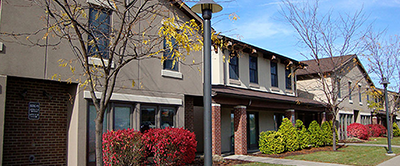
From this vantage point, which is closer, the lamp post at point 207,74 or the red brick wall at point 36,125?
the lamp post at point 207,74

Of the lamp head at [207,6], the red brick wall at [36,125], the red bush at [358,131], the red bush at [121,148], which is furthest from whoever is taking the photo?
the red bush at [358,131]

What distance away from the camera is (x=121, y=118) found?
1074cm

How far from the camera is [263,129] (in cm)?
2058

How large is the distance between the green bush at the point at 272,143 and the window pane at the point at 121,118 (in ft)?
26.8

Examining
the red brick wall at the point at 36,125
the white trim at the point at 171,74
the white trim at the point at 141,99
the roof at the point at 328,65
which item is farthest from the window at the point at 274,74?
the red brick wall at the point at 36,125

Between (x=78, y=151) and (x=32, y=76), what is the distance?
7.76ft

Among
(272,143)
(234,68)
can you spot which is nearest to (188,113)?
(234,68)

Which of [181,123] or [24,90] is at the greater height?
[24,90]

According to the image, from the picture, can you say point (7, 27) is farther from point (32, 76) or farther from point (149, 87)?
point (149, 87)

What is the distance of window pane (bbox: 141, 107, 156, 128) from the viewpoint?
37.4 feet

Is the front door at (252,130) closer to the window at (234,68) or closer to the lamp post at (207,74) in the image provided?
the window at (234,68)

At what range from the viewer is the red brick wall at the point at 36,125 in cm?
831

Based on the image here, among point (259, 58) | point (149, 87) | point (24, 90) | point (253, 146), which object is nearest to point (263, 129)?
point (253, 146)

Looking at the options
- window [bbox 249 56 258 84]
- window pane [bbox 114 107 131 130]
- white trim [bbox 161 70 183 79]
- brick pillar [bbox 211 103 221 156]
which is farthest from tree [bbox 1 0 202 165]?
window [bbox 249 56 258 84]
